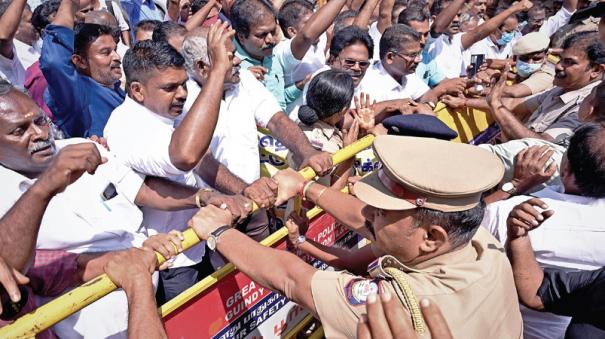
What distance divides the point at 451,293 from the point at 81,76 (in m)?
3.38

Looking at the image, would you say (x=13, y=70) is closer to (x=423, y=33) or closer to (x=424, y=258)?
(x=424, y=258)

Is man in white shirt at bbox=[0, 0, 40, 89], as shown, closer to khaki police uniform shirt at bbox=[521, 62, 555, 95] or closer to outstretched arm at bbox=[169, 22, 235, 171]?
outstretched arm at bbox=[169, 22, 235, 171]

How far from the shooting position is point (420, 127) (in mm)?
2930

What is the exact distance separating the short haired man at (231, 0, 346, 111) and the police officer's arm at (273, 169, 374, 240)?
78.1 inches

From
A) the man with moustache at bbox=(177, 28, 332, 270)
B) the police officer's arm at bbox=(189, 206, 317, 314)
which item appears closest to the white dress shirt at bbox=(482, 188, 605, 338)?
the police officer's arm at bbox=(189, 206, 317, 314)

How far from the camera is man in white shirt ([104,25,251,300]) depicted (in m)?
2.20

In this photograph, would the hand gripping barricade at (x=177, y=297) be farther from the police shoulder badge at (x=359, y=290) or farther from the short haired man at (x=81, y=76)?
the short haired man at (x=81, y=76)

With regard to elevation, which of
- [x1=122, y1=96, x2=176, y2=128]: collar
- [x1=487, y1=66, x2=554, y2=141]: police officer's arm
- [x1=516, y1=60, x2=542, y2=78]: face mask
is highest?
[x1=122, y1=96, x2=176, y2=128]: collar

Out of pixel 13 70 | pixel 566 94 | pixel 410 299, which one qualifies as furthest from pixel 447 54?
pixel 410 299

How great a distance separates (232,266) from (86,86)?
249 cm

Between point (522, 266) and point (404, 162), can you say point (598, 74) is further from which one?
point (404, 162)

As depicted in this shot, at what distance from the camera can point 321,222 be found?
8.59ft

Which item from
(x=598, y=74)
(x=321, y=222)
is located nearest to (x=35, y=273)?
(x=321, y=222)

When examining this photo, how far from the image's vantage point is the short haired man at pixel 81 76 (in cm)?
364
